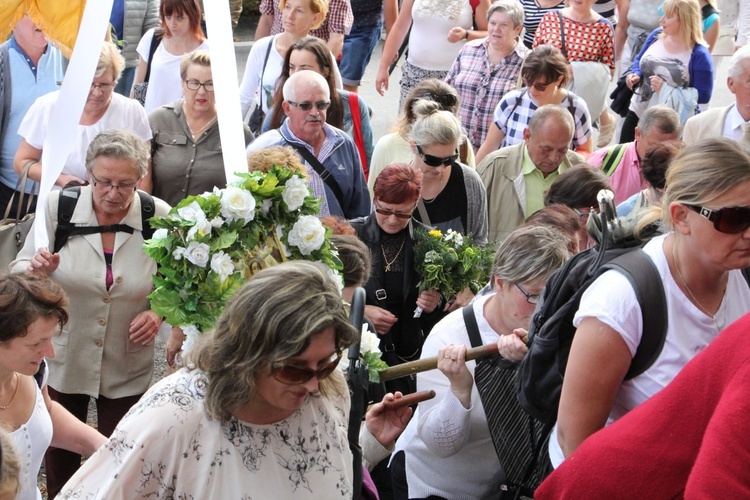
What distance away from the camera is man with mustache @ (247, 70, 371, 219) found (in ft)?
18.6

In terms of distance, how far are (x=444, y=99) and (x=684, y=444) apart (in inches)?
175

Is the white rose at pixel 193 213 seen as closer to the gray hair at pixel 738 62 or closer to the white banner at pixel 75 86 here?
the white banner at pixel 75 86

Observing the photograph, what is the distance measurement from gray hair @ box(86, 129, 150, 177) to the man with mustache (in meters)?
0.97

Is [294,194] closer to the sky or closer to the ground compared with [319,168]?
closer to the sky

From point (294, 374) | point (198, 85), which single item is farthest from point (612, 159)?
point (294, 374)

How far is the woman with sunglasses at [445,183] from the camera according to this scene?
5559 mm

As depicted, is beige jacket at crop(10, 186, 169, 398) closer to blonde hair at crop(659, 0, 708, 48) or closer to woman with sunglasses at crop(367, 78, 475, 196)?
woman with sunglasses at crop(367, 78, 475, 196)

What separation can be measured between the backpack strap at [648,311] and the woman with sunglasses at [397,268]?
7.38 ft

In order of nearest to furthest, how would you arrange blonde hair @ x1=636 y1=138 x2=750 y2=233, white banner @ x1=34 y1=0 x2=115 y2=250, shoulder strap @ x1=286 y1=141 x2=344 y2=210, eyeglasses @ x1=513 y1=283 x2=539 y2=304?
1. blonde hair @ x1=636 y1=138 x2=750 y2=233
2. eyeglasses @ x1=513 y1=283 x2=539 y2=304
3. white banner @ x1=34 y1=0 x2=115 y2=250
4. shoulder strap @ x1=286 y1=141 x2=344 y2=210

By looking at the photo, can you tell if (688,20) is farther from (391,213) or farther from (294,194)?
(294,194)

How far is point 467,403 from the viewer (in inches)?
138

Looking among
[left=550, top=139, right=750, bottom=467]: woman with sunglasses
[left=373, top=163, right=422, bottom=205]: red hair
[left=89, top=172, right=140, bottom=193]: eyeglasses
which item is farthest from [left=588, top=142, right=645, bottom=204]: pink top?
[left=550, top=139, right=750, bottom=467]: woman with sunglasses

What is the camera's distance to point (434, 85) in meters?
6.46

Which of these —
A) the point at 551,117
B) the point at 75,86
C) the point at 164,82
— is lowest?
the point at 164,82
